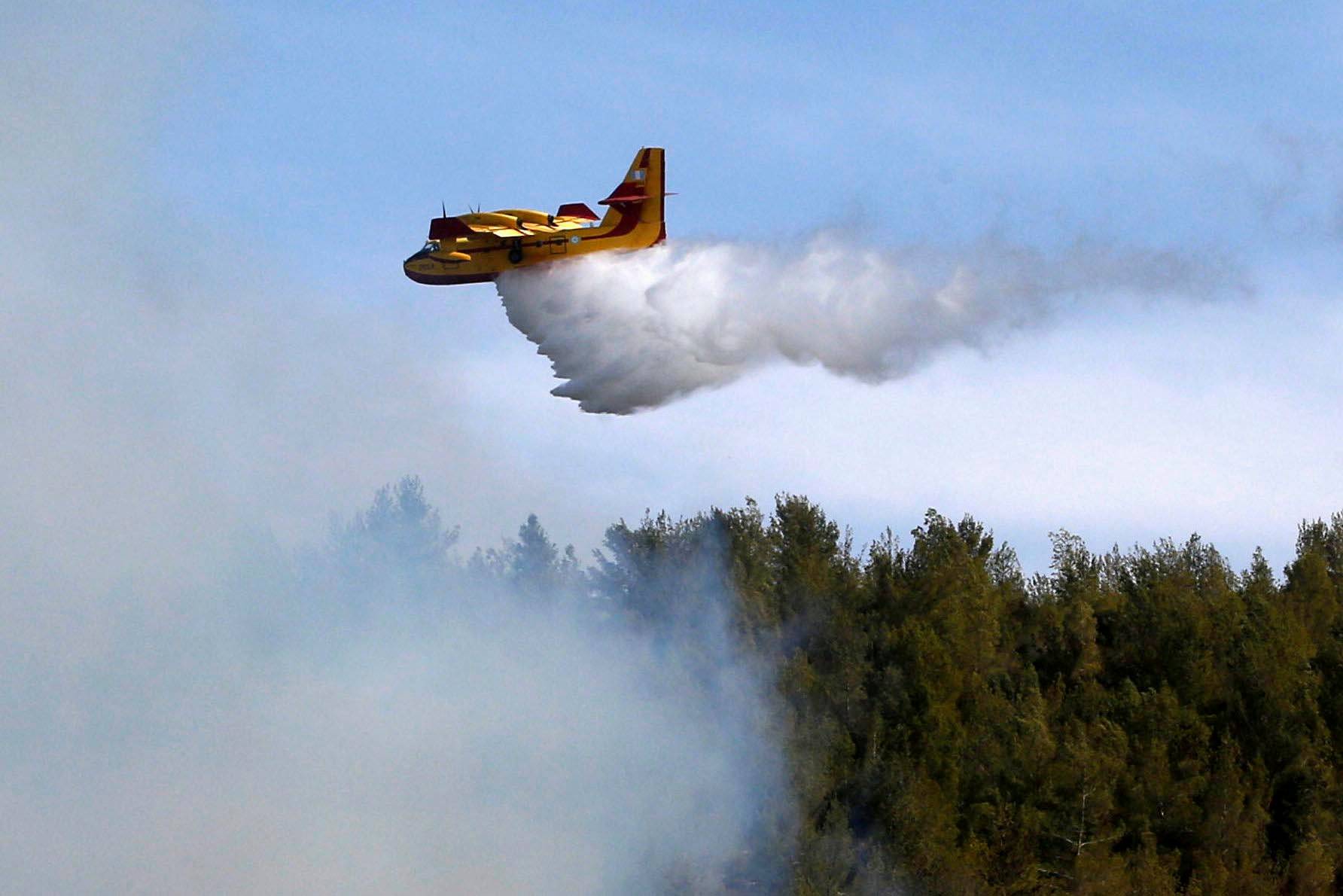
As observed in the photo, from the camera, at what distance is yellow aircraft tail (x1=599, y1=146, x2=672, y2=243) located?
157 feet

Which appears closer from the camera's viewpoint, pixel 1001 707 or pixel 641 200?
pixel 641 200

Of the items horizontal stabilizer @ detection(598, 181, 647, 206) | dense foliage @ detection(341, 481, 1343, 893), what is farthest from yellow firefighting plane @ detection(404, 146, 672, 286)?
dense foliage @ detection(341, 481, 1343, 893)

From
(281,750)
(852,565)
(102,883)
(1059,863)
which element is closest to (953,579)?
(852,565)

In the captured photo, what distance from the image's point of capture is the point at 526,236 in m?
47.0

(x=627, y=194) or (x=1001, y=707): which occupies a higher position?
(x=627, y=194)

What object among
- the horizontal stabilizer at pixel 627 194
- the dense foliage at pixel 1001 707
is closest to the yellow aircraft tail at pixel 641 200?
the horizontal stabilizer at pixel 627 194

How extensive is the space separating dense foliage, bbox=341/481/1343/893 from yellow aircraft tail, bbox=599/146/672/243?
15.7 metres

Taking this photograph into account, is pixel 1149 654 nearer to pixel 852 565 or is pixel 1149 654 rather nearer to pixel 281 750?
pixel 852 565

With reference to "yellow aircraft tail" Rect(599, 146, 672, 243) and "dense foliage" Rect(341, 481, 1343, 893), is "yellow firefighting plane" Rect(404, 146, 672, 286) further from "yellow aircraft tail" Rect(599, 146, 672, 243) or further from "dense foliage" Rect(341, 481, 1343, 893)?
"dense foliage" Rect(341, 481, 1343, 893)

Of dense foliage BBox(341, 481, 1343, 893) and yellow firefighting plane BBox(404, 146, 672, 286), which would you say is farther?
dense foliage BBox(341, 481, 1343, 893)

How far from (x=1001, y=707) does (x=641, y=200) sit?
23251 millimetres

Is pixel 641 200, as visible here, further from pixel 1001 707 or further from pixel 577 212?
pixel 1001 707

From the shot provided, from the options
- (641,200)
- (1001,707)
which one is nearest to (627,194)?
(641,200)

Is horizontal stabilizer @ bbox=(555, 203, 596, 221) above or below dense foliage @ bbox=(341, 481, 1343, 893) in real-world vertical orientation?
above
